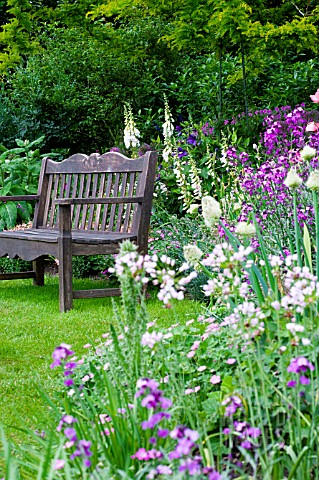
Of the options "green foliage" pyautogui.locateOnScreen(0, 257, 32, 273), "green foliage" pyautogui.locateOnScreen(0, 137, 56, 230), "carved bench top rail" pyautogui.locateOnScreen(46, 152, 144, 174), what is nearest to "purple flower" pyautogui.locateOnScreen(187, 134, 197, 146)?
"carved bench top rail" pyautogui.locateOnScreen(46, 152, 144, 174)

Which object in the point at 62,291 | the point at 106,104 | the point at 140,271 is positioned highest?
the point at 106,104

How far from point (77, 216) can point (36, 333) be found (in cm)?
187

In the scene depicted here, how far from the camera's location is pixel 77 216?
6.43 meters

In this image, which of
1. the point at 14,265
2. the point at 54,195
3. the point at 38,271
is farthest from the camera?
the point at 14,265

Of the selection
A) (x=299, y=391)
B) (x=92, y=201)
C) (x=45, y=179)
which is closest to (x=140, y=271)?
(x=299, y=391)

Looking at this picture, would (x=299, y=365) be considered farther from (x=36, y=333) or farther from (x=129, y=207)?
(x=129, y=207)

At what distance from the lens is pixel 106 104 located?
9742 millimetres

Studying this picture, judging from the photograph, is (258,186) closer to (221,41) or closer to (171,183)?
(171,183)

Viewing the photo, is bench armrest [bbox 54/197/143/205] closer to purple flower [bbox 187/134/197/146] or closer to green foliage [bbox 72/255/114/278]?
green foliage [bbox 72/255/114/278]

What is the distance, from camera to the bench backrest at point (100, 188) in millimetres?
5648

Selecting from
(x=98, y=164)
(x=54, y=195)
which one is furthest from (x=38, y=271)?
(x=98, y=164)

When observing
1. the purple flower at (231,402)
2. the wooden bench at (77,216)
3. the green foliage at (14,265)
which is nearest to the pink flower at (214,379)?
the purple flower at (231,402)

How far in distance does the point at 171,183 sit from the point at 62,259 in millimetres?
2156

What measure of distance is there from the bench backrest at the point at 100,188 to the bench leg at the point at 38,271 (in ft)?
1.10
